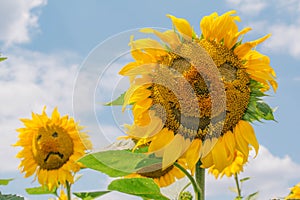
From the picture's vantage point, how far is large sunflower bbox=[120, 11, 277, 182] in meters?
2.60

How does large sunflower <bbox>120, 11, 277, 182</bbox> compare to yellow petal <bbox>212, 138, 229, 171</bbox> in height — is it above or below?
above

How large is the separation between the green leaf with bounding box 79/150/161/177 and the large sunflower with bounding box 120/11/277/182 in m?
0.31

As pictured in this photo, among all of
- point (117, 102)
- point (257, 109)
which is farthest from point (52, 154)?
point (257, 109)

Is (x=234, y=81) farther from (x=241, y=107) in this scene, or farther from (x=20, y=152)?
(x=20, y=152)

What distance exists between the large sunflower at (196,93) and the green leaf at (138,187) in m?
0.21

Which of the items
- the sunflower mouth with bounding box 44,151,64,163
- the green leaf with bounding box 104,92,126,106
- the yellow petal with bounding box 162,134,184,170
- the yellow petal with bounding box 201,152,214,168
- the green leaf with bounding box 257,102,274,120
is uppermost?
the sunflower mouth with bounding box 44,151,64,163

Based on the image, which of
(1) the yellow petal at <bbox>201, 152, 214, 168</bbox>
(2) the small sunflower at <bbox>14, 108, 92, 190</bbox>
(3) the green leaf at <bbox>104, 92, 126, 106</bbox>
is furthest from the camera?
(2) the small sunflower at <bbox>14, 108, 92, 190</bbox>

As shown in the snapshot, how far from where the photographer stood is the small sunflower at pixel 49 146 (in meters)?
6.67

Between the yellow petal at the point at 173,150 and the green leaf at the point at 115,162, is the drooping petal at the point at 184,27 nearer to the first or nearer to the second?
the yellow petal at the point at 173,150

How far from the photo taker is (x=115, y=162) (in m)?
2.21

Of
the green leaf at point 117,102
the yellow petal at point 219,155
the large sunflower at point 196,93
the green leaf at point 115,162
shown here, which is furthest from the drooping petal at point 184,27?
the green leaf at point 115,162

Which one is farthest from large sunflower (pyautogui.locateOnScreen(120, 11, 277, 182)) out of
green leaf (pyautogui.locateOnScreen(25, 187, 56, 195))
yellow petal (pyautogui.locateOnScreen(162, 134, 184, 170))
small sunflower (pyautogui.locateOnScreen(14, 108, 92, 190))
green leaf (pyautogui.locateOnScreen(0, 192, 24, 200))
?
small sunflower (pyautogui.locateOnScreen(14, 108, 92, 190))

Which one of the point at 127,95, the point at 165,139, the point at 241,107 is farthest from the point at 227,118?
the point at 127,95

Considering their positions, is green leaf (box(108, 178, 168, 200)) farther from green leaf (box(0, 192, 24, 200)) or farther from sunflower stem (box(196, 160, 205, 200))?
green leaf (box(0, 192, 24, 200))
